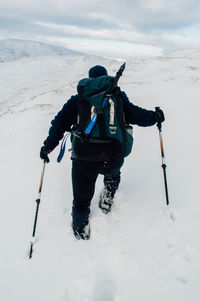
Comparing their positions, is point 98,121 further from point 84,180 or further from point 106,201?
point 106,201

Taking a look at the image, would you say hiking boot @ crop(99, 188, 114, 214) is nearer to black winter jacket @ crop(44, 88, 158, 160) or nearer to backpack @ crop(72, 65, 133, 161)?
backpack @ crop(72, 65, 133, 161)

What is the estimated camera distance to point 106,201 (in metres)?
4.62

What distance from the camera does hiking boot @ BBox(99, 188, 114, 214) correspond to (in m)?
4.59

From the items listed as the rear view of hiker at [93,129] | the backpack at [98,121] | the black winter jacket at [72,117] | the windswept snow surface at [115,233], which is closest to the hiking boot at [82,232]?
the rear view of hiker at [93,129]

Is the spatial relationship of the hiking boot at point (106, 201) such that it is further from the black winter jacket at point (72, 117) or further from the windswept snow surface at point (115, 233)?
the black winter jacket at point (72, 117)

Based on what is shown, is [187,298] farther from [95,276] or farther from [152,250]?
[95,276]

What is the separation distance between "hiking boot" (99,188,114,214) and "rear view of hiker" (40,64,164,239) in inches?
22.5

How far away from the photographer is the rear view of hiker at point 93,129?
3.46 metres

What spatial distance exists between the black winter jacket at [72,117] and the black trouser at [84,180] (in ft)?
1.74

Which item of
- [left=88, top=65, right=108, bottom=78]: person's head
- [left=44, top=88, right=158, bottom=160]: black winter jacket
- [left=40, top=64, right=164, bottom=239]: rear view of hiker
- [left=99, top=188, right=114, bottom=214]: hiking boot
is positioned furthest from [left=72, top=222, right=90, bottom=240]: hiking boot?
[left=88, top=65, right=108, bottom=78]: person's head

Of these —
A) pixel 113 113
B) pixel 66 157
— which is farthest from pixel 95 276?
pixel 66 157

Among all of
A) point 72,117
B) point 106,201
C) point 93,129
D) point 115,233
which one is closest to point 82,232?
point 115,233

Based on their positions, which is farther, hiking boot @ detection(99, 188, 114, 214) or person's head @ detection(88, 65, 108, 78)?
hiking boot @ detection(99, 188, 114, 214)

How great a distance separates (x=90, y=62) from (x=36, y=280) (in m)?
38.5
